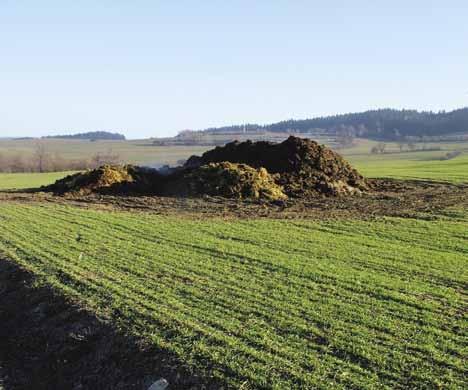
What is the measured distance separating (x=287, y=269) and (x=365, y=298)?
9.00ft

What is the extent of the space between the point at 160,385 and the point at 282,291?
411 centimetres

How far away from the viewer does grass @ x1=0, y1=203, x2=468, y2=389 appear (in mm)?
7891

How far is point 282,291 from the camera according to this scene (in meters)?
11.3

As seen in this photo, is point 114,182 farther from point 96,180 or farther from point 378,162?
point 378,162

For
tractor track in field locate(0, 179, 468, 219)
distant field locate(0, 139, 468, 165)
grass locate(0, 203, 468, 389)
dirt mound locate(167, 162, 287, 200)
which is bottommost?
distant field locate(0, 139, 468, 165)

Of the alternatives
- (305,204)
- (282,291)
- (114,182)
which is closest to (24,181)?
(114,182)

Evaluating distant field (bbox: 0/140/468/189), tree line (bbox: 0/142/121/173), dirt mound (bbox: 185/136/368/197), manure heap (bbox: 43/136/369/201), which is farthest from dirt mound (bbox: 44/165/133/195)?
tree line (bbox: 0/142/121/173)

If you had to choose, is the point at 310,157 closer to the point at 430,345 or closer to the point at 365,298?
the point at 365,298

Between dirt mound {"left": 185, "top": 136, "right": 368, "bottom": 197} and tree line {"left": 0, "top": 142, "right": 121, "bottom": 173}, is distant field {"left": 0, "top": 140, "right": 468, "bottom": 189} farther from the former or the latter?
tree line {"left": 0, "top": 142, "right": 121, "bottom": 173}

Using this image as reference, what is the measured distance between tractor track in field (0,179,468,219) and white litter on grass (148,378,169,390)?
14.9 meters

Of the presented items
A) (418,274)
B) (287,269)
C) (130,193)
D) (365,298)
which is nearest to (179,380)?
(365,298)

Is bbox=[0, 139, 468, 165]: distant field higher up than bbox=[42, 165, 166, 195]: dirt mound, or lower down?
lower down

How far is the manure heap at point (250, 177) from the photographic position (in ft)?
97.0

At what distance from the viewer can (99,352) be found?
938 cm
